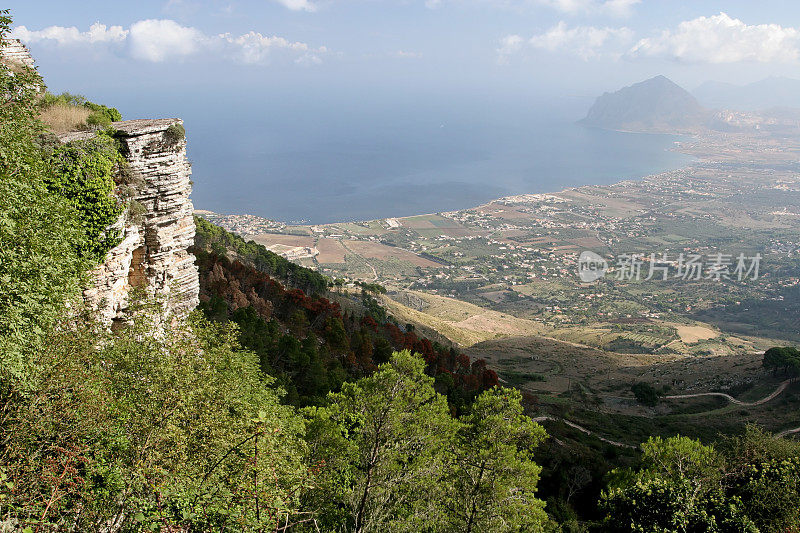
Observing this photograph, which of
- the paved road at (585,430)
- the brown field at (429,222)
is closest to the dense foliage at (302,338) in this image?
the paved road at (585,430)

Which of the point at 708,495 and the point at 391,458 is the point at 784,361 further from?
the point at 391,458

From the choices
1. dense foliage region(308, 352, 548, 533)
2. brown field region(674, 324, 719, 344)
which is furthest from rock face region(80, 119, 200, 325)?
brown field region(674, 324, 719, 344)

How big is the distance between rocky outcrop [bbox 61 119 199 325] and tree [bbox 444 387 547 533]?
369 inches

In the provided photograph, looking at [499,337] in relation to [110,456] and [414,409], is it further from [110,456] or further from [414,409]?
[110,456]

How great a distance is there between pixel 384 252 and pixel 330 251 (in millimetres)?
16704

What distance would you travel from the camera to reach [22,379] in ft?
29.5

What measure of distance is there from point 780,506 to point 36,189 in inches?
873

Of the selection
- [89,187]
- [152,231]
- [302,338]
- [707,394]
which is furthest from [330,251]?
[89,187]

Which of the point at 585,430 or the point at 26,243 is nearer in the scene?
the point at 26,243

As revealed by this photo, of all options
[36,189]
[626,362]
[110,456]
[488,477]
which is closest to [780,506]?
[488,477]

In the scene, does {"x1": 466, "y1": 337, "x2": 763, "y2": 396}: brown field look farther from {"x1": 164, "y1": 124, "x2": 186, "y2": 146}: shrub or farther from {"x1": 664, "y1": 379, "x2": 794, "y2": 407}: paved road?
{"x1": 164, "y1": 124, "x2": 186, "y2": 146}: shrub

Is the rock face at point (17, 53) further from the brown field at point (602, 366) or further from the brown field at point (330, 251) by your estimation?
the brown field at point (330, 251)

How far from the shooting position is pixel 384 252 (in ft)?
463

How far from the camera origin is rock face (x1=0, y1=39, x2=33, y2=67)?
55.8 ft
